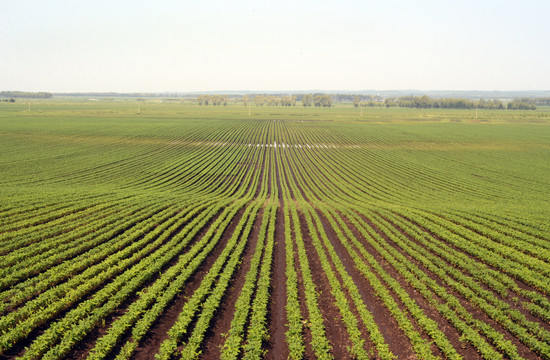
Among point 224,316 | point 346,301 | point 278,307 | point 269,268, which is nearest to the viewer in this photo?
point 224,316

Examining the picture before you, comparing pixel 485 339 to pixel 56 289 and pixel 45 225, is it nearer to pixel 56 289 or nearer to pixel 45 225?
pixel 56 289

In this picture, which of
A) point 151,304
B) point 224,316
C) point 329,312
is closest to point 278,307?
point 329,312

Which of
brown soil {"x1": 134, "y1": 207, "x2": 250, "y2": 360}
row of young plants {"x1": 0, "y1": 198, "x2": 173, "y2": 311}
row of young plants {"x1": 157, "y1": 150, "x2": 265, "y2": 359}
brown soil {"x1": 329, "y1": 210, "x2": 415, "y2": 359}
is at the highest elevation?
row of young plants {"x1": 0, "y1": 198, "x2": 173, "y2": 311}

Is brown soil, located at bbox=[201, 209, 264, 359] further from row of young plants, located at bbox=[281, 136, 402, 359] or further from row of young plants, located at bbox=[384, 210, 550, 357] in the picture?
row of young plants, located at bbox=[384, 210, 550, 357]

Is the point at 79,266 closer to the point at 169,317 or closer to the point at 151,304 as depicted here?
the point at 151,304

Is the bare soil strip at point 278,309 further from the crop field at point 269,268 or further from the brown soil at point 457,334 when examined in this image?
the brown soil at point 457,334

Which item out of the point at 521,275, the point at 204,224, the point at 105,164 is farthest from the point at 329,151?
the point at 521,275

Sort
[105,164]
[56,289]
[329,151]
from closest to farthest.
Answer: [56,289]
[105,164]
[329,151]

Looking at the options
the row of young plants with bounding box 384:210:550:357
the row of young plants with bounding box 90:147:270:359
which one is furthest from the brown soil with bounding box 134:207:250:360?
the row of young plants with bounding box 384:210:550:357
